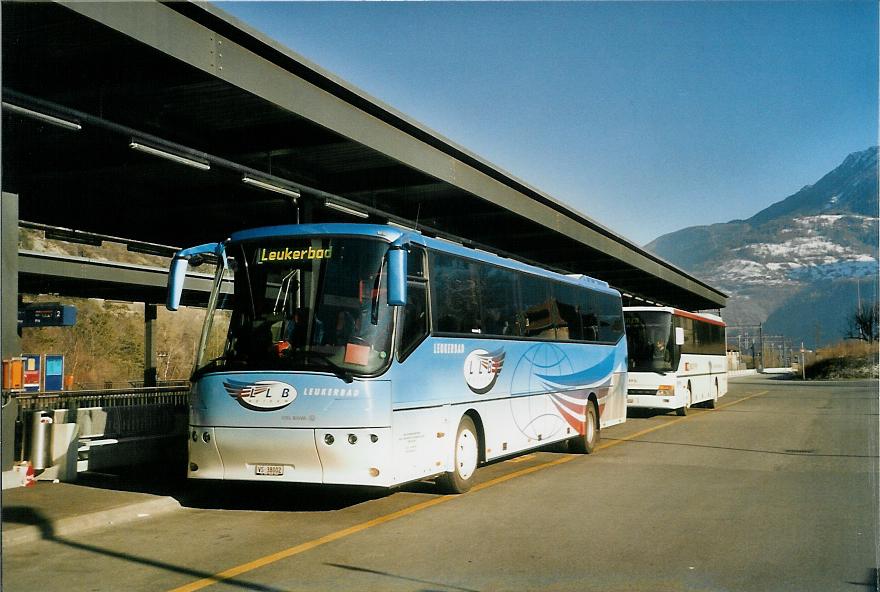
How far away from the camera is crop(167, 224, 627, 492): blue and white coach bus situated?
950cm

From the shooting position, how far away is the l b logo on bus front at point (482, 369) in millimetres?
11945

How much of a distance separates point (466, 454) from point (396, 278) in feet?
11.5

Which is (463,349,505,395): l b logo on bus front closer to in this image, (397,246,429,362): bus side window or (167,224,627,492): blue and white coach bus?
(167,224,627,492): blue and white coach bus

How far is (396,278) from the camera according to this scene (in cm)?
926

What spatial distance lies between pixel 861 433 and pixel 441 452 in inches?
551

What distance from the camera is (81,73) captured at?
410 inches

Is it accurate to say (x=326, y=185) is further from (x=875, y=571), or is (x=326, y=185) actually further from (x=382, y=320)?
(x=875, y=571)

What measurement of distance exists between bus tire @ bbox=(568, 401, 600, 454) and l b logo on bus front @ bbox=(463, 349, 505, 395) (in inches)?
163

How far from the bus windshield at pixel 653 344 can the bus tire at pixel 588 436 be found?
27.8ft

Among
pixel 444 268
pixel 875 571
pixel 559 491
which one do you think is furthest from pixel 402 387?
pixel 875 571

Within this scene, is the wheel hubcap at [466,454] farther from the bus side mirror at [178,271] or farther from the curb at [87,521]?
the bus side mirror at [178,271]

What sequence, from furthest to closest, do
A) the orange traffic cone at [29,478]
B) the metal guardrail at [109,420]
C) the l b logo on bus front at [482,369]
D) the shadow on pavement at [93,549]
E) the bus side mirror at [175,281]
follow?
the metal guardrail at [109,420]
the l b logo on bus front at [482,369]
the orange traffic cone at [29,478]
the bus side mirror at [175,281]
the shadow on pavement at [93,549]

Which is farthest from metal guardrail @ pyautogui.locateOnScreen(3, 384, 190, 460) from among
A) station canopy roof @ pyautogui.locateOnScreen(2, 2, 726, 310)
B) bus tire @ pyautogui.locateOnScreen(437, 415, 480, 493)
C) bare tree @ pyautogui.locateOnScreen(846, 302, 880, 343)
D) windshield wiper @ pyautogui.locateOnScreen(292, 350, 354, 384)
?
bare tree @ pyautogui.locateOnScreen(846, 302, 880, 343)

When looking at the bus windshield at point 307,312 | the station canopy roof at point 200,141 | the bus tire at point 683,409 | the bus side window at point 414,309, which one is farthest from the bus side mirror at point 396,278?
the bus tire at point 683,409
